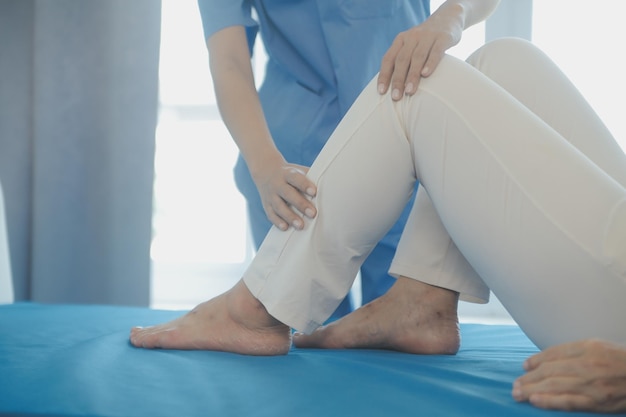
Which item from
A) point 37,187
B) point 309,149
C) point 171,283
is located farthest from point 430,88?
point 171,283

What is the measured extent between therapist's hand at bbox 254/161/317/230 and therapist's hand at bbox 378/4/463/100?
0.58ft

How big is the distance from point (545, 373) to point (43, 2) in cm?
243

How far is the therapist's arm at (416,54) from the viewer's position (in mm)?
945

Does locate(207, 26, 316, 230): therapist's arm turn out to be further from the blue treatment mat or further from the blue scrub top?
the blue treatment mat

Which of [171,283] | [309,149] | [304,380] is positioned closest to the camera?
[304,380]

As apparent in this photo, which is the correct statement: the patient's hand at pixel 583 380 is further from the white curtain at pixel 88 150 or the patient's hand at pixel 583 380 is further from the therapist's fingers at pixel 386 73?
the white curtain at pixel 88 150

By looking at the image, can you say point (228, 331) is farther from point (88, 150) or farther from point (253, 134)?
point (88, 150)

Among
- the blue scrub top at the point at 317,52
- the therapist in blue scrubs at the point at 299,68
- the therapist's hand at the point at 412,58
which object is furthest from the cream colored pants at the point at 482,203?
the blue scrub top at the point at 317,52

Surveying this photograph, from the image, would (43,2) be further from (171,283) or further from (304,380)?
(304,380)

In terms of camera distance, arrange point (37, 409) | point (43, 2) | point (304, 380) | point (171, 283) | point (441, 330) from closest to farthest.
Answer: point (37, 409) < point (304, 380) < point (441, 330) < point (43, 2) < point (171, 283)

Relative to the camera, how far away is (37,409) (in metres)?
0.71

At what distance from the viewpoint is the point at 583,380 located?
0.71 meters

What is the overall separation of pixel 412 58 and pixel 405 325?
0.42m

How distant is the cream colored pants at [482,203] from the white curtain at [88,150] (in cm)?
162
